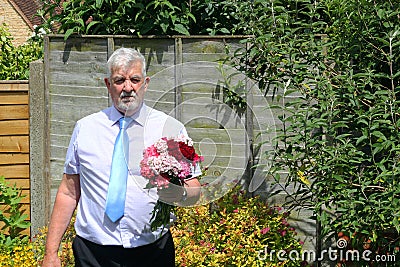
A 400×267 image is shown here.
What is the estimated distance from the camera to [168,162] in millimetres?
3412

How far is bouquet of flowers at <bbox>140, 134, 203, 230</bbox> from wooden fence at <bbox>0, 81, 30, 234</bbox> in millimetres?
2542

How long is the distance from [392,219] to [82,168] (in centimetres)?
180

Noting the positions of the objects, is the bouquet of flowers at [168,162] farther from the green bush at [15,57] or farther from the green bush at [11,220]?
the green bush at [15,57]

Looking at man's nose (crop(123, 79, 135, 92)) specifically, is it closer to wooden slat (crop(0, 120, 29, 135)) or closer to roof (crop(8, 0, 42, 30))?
wooden slat (crop(0, 120, 29, 135))

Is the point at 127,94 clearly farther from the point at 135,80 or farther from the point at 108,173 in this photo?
the point at 108,173

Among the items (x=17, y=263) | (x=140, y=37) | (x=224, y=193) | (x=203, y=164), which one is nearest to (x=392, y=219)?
(x=224, y=193)

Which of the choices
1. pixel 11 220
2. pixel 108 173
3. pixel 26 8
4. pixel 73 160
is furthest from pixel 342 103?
pixel 26 8

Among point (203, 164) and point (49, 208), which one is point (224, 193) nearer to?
point (203, 164)

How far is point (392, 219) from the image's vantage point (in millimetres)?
4242

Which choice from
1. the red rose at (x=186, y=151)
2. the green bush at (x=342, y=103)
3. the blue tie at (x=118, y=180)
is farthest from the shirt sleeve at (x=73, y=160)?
the green bush at (x=342, y=103)

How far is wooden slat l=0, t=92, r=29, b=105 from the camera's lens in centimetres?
575

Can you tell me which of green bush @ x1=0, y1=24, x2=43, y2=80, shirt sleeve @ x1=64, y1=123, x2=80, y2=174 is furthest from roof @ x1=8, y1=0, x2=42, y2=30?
shirt sleeve @ x1=64, y1=123, x2=80, y2=174

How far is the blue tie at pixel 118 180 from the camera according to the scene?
11.7ft

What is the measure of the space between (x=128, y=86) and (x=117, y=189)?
499 mm
